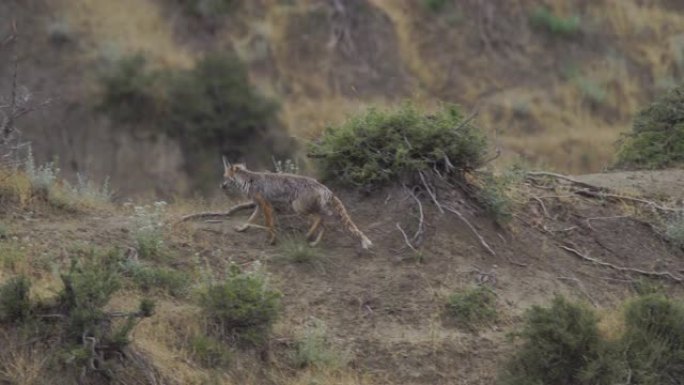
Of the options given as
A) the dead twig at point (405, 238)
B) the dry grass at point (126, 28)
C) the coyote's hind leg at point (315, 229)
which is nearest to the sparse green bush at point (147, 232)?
the coyote's hind leg at point (315, 229)

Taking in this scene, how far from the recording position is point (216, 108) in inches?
1278

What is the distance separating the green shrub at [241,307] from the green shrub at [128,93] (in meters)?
21.6

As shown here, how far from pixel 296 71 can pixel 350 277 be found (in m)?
22.7

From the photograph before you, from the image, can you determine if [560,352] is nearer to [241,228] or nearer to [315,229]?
[315,229]

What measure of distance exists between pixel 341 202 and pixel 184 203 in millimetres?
1638

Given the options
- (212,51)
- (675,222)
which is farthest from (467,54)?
(675,222)

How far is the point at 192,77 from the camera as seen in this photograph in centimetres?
3284

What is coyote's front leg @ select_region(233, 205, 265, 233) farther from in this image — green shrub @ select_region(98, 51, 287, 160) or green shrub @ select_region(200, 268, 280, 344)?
green shrub @ select_region(98, 51, 287, 160)

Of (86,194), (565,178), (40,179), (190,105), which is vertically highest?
(40,179)

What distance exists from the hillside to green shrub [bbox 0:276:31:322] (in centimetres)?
11

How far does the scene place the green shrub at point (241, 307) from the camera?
11.0m

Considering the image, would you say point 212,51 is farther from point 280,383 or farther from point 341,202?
point 280,383

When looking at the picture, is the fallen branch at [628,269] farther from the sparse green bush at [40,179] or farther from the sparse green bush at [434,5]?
the sparse green bush at [434,5]

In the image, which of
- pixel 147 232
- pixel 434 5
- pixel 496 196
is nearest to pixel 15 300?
pixel 147 232
